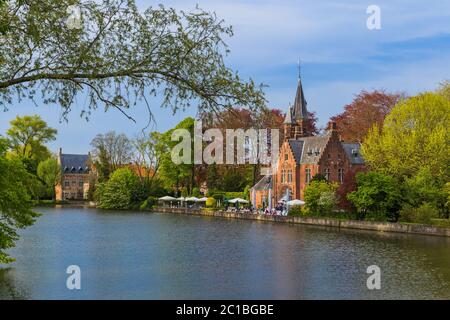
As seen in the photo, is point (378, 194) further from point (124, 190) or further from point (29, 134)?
point (29, 134)

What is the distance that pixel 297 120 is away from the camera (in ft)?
205

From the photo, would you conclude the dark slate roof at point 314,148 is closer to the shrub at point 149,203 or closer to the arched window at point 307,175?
the arched window at point 307,175

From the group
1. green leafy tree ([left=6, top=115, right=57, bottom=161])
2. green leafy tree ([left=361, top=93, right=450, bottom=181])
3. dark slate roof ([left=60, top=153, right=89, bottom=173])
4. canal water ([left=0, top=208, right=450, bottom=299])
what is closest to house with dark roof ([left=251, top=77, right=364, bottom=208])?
green leafy tree ([left=361, top=93, right=450, bottom=181])

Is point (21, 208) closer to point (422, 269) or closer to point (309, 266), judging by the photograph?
point (309, 266)

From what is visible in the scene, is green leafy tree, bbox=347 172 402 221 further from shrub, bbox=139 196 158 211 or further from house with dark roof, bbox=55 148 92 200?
house with dark roof, bbox=55 148 92 200

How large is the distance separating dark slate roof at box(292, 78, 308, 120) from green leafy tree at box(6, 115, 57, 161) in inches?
1435

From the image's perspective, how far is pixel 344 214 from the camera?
43781 millimetres

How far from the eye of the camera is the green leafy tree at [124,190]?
74375mm

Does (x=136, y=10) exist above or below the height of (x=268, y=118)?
above

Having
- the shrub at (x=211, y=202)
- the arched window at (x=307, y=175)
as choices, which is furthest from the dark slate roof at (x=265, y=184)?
the shrub at (x=211, y=202)

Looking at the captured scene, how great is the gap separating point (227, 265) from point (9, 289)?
841cm
